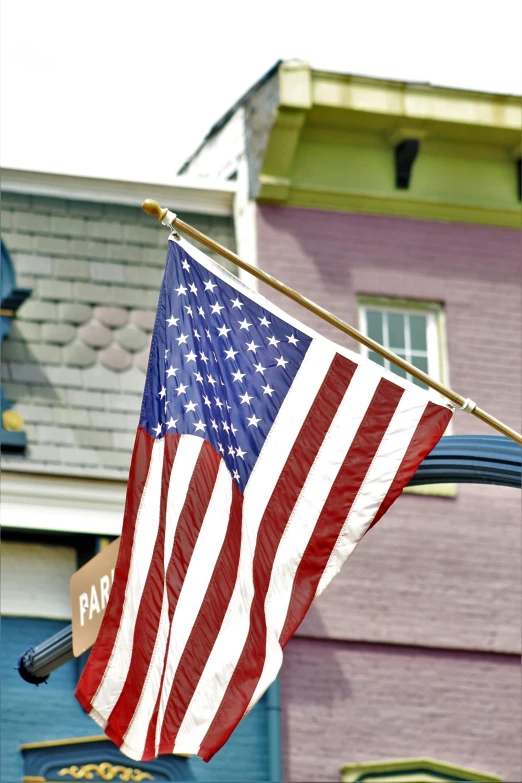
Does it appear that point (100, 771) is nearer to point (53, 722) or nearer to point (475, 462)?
point (53, 722)

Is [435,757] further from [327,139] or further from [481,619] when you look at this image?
[327,139]

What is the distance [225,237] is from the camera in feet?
46.3

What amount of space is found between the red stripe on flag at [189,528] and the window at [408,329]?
5.72m

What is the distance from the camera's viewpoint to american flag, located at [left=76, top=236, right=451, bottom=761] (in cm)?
793

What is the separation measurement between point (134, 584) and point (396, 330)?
6.07 meters

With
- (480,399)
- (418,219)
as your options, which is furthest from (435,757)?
(418,219)

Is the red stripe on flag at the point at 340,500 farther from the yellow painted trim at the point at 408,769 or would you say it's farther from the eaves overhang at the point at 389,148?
the eaves overhang at the point at 389,148

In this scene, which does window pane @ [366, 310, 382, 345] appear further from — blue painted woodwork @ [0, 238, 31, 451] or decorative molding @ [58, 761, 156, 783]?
decorative molding @ [58, 761, 156, 783]

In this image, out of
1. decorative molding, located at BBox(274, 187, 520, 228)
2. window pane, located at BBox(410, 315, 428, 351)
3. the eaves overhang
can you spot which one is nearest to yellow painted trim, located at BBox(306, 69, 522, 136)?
the eaves overhang

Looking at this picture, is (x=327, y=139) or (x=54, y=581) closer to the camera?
(x=54, y=581)

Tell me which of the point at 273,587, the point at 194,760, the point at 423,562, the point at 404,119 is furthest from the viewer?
the point at 404,119

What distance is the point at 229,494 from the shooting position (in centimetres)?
811

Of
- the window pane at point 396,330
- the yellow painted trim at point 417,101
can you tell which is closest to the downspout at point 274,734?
the window pane at point 396,330

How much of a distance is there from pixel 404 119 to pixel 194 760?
20.0 ft
